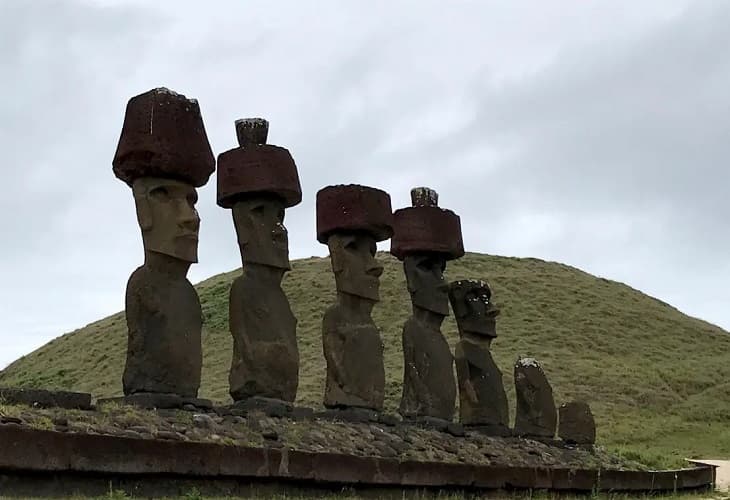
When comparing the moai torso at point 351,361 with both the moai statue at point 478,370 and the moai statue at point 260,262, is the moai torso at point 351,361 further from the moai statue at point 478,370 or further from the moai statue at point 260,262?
the moai statue at point 478,370

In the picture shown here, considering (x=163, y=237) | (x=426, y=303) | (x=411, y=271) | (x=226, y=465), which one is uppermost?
(x=411, y=271)

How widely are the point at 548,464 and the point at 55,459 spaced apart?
7.55 meters

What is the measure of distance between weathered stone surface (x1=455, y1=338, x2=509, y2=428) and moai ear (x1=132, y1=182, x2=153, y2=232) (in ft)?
19.2

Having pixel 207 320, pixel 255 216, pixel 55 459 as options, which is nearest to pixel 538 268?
pixel 207 320

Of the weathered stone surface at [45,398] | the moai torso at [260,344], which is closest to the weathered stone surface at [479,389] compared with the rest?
the moai torso at [260,344]

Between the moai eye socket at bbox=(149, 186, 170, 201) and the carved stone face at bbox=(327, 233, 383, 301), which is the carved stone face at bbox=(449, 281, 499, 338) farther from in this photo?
the moai eye socket at bbox=(149, 186, 170, 201)

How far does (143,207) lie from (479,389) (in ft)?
19.7

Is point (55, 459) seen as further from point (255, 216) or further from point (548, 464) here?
A: point (548, 464)

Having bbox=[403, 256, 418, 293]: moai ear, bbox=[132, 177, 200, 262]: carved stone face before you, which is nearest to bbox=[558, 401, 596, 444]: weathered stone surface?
bbox=[403, 256, 418, 293]: moai ear

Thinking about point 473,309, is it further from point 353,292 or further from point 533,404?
point 353,292

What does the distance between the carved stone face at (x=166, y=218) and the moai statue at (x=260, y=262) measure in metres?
1.22

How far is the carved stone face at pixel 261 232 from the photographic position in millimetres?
9969

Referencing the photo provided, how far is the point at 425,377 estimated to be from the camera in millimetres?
11977

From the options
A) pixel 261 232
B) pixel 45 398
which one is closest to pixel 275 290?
pixel 261 232
